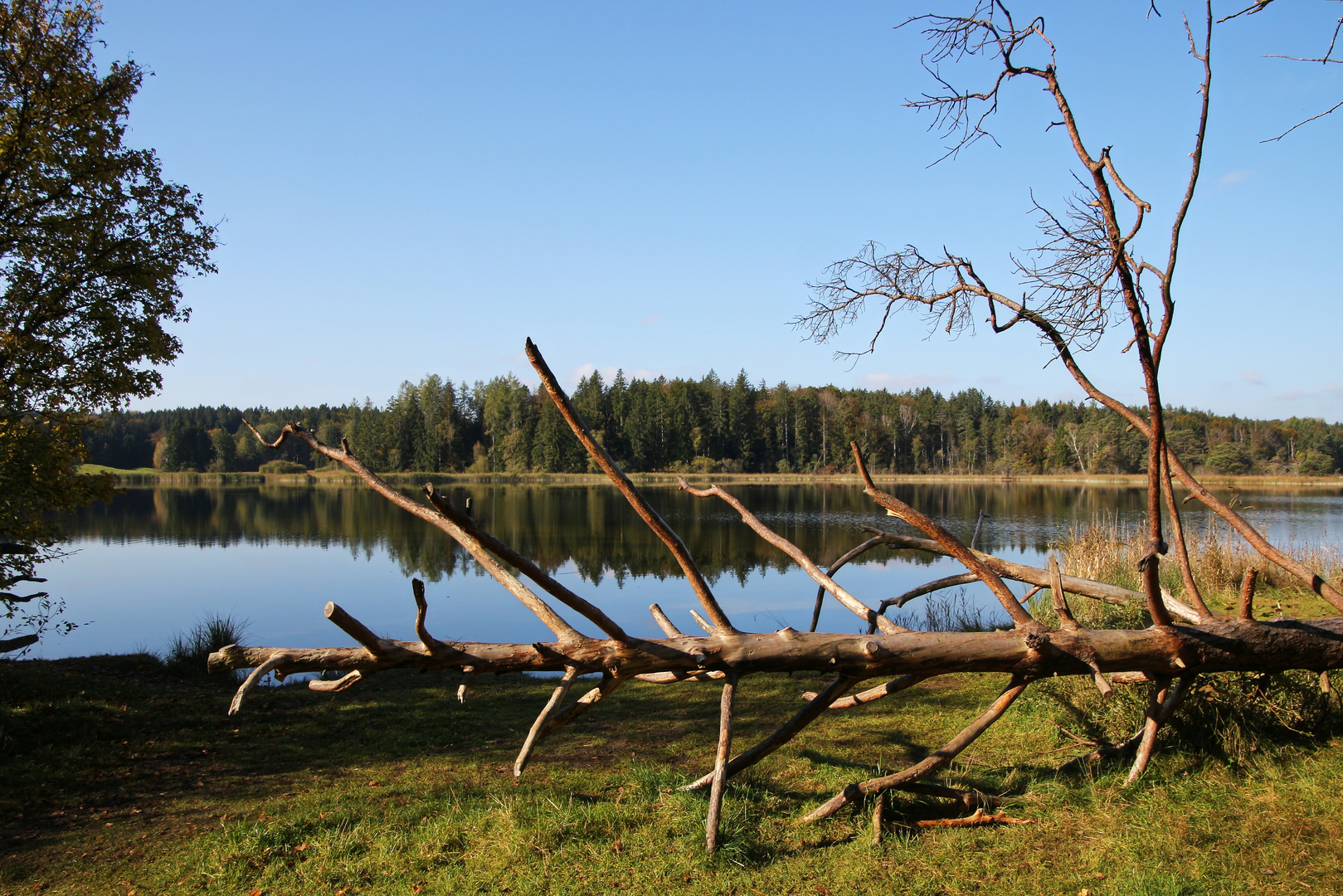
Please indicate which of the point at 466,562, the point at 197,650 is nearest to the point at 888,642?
the point at 197,650

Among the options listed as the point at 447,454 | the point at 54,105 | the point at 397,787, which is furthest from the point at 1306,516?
the point at 447,454

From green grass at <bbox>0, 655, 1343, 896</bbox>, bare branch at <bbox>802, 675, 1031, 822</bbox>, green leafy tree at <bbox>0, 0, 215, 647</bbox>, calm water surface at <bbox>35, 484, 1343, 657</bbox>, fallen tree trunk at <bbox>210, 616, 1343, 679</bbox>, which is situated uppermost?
green leafy tree at <bbox>0, 0, 215, 647</bbox>

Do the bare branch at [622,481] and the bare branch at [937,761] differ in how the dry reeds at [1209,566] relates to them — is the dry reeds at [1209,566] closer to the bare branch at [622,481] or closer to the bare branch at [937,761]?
the bare branch at [937,761]

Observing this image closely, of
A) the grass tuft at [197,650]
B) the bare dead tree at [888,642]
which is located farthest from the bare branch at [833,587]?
the grass tuft at [197,650]

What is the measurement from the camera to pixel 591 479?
75.6 m

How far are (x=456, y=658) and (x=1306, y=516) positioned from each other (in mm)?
39093

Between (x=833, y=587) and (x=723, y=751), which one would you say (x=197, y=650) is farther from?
(x=833, y=587)

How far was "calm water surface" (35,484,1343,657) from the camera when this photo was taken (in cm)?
1489

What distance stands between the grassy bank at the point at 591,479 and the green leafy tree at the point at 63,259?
5442cm

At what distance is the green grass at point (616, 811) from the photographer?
10.7ft

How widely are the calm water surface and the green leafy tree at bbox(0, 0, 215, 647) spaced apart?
5305mm

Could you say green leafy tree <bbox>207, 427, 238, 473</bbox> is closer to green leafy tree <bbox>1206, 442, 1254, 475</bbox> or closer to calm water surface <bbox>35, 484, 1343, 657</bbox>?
calm water surface <bbox>35, 484, 1343, 657</bbox>

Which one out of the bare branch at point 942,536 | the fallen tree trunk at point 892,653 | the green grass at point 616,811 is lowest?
the green grass at point 616,811

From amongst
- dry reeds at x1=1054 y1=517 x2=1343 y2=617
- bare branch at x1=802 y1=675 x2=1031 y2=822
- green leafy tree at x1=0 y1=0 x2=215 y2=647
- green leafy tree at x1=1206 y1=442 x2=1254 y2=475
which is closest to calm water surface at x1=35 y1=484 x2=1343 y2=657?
dry reeds at x1=1054 y1=517 x2=1343 y2=617
